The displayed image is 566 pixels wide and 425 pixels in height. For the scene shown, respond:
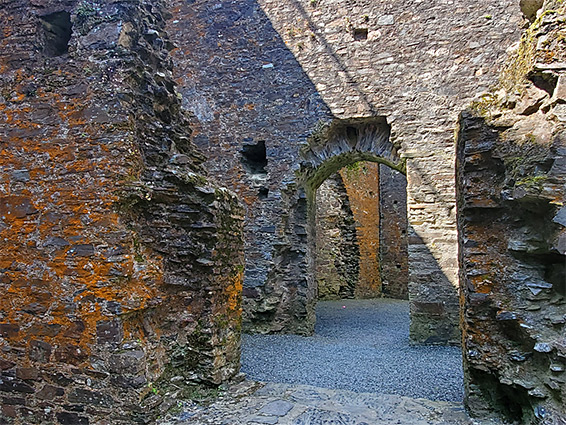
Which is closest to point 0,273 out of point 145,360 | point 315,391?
point 145,360

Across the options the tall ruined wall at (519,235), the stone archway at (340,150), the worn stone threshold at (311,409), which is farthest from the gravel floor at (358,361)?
the tall ruined wall at (519,235)

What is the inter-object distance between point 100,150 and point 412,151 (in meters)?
4.94

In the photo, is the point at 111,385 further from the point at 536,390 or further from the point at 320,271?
the point at 320,271

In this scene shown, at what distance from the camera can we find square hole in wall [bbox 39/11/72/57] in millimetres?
3807

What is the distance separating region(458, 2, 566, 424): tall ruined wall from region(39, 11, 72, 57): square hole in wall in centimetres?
356

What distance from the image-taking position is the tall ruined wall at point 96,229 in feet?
10.7

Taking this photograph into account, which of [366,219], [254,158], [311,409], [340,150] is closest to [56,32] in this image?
[311,409]

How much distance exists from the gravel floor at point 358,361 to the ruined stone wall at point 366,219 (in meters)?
5.08

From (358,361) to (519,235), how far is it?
126 inches

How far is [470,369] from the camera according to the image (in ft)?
11.3

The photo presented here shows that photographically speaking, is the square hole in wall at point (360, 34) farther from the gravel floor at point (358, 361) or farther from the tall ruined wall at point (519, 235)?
the gravel floor at point (358, 361)

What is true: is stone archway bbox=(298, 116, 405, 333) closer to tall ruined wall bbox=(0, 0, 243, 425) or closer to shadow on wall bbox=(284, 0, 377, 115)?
shadow on wall bbox=(284, 0, 377, 115)

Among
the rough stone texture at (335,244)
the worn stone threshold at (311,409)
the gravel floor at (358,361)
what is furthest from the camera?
the rough stone texture at (335,244)

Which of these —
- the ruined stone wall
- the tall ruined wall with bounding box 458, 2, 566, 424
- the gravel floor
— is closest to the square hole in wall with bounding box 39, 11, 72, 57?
the tall ruined wall with bounding box 458, 2, 566, 424
